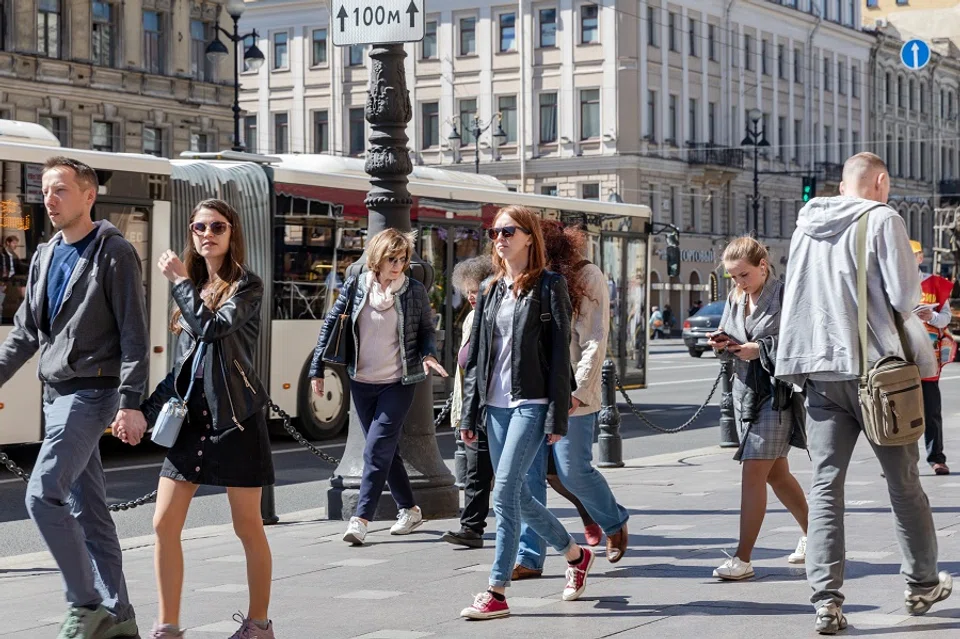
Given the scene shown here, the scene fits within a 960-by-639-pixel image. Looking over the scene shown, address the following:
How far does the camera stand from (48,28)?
42438 mm

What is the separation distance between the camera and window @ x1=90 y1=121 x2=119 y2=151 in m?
43.7

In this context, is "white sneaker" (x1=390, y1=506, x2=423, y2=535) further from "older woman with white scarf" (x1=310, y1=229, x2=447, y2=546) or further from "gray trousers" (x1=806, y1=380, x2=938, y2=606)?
"gray trousers" (x1=806, y1=380, x2=938, y2=606)

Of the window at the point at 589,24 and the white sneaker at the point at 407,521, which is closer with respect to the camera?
the white sneaker at the point at 407,521

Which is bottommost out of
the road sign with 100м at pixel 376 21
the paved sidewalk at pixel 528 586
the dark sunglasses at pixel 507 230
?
the paved sidewalk at pixel 528 586

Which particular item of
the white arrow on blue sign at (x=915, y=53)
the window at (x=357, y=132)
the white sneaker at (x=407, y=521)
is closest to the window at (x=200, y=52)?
the window at (x=357, y=132)

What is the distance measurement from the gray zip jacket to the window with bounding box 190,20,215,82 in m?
41.4

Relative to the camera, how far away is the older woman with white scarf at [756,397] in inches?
312

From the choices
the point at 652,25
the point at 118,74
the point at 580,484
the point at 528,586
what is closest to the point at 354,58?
the point at 652,25

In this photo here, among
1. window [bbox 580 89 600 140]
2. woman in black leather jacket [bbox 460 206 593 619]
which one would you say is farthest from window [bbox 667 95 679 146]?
woman in black leather jacket [bbox 460 206 593 619]

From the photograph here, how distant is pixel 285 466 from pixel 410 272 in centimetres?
503

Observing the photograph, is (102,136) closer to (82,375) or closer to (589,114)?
(589,114)

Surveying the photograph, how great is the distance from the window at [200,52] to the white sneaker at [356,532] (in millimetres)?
38773

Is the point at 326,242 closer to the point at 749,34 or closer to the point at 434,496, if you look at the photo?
the point at 434,496

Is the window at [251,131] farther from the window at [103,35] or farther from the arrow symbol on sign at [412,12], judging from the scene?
the arrow symbol on sign at [412,12]
